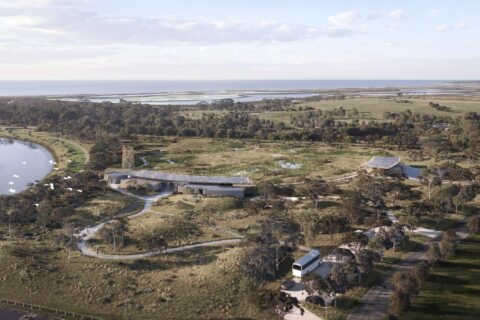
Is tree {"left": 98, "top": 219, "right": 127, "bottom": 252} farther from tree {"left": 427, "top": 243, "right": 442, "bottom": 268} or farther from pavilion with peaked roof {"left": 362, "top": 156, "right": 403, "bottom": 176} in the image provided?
pavilion with peaked roof {"left": 362, "top": 156, "right": 403, "bottom": 176}

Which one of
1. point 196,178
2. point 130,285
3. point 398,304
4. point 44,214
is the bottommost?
point 130,285

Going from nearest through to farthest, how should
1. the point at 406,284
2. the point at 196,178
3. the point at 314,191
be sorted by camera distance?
1. the point at 406,284
2. the point at 314,191
3. the point at 196,178

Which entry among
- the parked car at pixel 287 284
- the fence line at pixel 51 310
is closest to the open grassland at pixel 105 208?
the fence line at pixel 51 310

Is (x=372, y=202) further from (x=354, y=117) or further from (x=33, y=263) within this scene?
(x=354, y=117)

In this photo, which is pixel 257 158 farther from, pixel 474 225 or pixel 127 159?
pixel 474 225

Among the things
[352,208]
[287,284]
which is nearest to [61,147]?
[352,208]

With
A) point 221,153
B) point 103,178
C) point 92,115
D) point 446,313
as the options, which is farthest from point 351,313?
point 92,115
